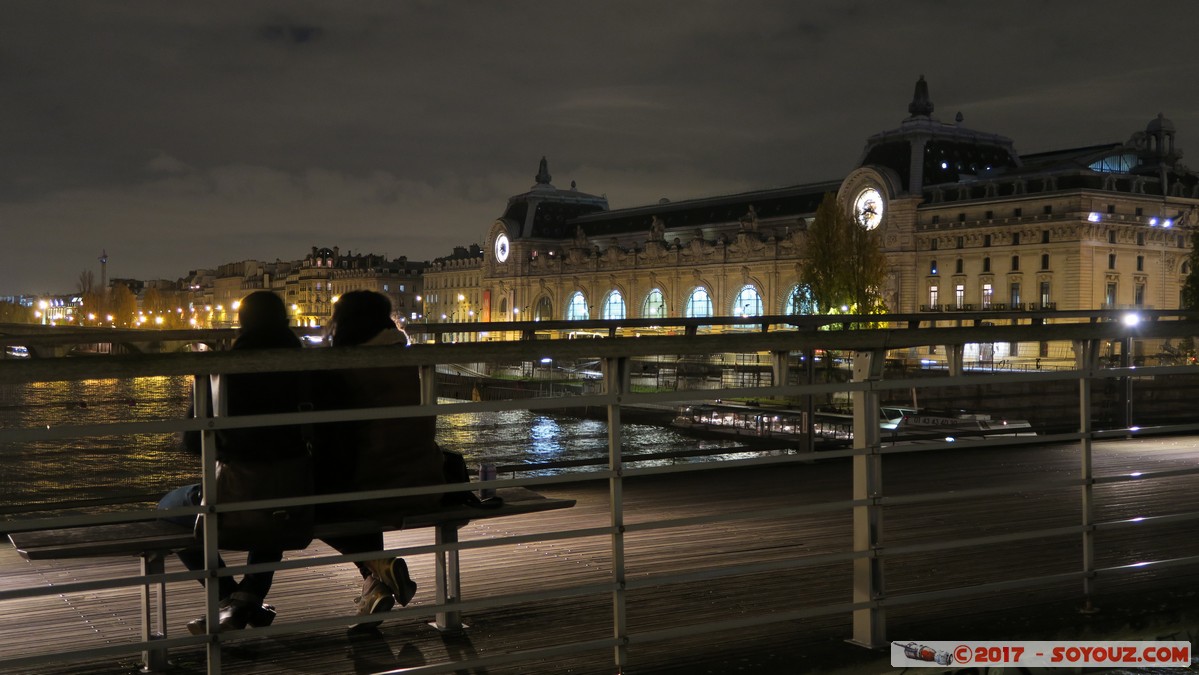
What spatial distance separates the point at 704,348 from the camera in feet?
12.2

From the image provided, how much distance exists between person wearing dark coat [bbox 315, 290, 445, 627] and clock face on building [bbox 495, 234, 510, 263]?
12270cm

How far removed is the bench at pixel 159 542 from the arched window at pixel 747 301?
9015cm

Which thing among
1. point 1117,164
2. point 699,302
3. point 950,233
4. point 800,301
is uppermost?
point 1117,164

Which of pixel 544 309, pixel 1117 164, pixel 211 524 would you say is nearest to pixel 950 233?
pixel 1117 164

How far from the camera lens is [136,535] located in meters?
3.92

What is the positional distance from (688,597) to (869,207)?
8245cm

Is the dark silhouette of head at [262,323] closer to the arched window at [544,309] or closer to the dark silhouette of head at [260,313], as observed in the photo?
the dark silhouette of head at [260,313]

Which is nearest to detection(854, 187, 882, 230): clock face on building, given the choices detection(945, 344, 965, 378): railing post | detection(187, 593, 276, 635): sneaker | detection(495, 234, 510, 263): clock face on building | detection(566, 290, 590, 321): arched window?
detection(566, 290, 590, 321): arched window

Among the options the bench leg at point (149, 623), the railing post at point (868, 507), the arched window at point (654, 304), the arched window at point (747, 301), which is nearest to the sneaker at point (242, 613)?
the bench leg at point (149, 623)

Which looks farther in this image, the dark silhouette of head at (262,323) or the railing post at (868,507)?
the dark silhouette of head at (262,323)

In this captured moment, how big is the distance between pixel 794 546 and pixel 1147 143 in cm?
Result: 8638

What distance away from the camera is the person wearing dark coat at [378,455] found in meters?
4.11

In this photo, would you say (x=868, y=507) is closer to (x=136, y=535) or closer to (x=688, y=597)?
(x=688, y=597)

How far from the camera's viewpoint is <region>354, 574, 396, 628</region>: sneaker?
4117 millimetres
